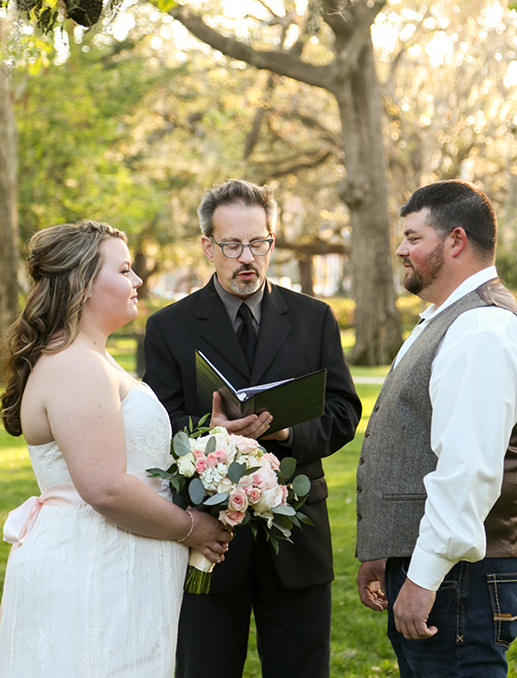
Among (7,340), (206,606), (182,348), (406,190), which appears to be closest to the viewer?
(7,340)

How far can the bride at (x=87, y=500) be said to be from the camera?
2.36 meters

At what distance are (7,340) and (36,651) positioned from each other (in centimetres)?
108

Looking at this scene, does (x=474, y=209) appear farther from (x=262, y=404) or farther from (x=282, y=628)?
(x=282, y=628)

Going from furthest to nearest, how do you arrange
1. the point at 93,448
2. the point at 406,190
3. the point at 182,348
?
the point at 406,190 < the point at 182,348 < the point at 93,448

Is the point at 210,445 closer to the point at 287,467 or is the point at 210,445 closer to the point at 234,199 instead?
the point at 287,467

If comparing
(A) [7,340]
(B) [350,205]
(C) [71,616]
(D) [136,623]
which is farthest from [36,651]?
(B) [350,205]

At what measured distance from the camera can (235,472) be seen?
248 cm

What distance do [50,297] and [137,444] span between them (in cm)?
62

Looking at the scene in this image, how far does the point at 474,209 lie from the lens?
8.74 feet

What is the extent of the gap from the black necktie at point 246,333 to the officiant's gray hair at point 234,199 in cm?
40

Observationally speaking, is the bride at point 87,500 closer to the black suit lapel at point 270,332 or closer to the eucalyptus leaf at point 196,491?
the eucalyptus leaf at point 196,491

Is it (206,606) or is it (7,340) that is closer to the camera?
(7,340)

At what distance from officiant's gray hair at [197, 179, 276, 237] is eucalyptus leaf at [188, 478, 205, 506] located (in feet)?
4.51

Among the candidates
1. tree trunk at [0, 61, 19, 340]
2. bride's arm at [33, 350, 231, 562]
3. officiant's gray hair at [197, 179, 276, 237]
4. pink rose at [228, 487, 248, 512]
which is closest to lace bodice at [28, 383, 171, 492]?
bride's arm at [33, 350, 231, 562]
